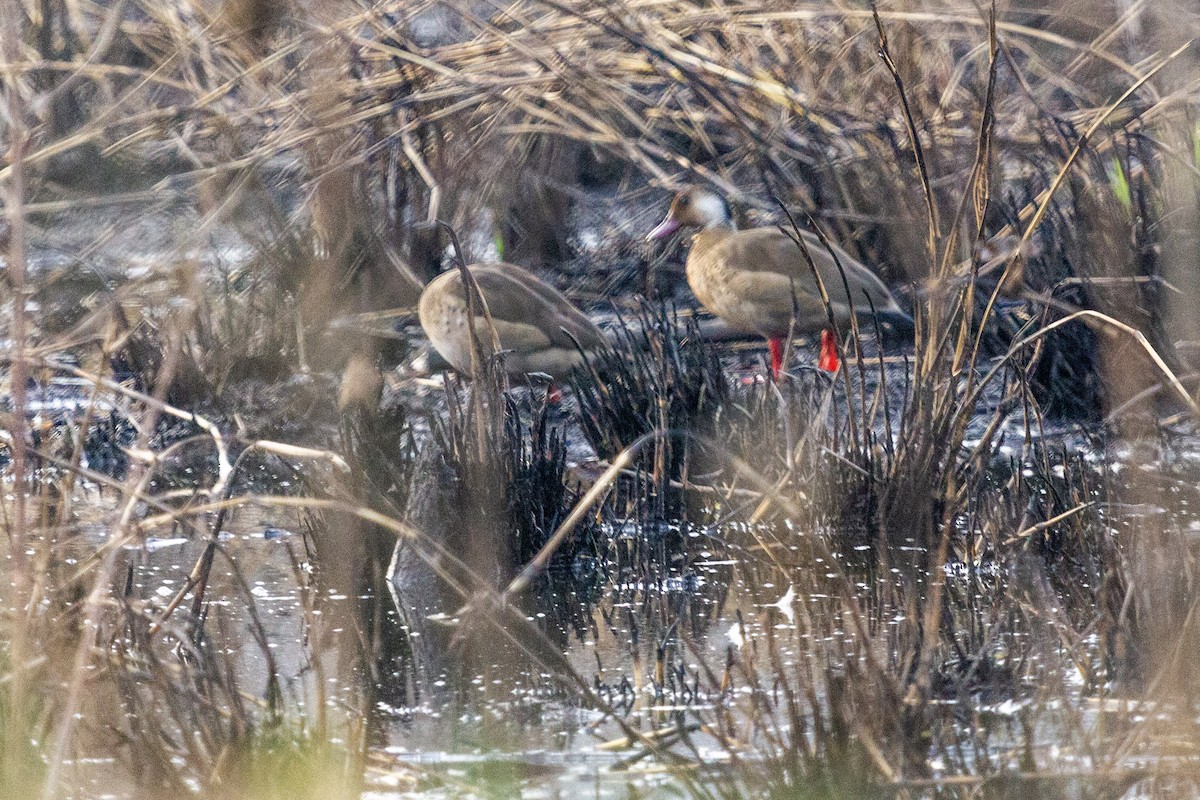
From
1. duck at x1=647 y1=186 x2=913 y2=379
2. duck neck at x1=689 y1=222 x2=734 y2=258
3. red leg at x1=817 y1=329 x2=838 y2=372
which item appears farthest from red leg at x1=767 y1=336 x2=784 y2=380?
duck neck at x1=689 y1=222 x2=734 y2=258

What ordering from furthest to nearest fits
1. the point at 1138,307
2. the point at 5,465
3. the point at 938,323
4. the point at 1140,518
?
1. the point at 5,465
2. the point at 1138,307
3. the point at 1140,518
4. the point at 938,323

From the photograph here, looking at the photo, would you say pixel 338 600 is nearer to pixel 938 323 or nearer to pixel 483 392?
pixel 483 392

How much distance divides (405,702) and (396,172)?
4.58 metres

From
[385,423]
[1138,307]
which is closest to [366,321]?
[385,423]

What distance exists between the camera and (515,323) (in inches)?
245

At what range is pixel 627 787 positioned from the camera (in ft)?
9.11

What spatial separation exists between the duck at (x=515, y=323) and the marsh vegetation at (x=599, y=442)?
19 cm

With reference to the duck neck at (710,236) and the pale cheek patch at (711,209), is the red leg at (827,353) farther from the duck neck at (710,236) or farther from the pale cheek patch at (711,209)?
the pale cheek patch at (711,209)

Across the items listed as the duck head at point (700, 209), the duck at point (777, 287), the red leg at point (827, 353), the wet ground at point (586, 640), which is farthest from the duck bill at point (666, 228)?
the wet ground at point (586, 640)

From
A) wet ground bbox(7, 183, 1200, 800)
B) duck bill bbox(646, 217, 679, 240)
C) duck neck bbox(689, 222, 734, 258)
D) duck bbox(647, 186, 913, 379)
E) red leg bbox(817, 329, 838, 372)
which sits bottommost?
wet ground bbox(7, 183, 1200, 800)

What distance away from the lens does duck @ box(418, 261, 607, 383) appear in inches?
243

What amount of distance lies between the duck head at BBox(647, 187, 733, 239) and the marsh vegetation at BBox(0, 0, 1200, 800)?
322 millimetres

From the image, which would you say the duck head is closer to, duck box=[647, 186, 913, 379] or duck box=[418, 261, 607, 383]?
duck box=[647, 186, 913, 379]

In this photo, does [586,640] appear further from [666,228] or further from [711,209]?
[666,228]
